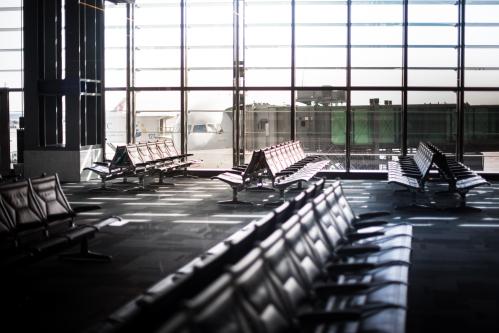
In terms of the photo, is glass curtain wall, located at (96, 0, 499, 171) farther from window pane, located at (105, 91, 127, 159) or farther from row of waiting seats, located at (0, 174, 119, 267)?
row of waiting seats, located at (0, 174, 119, 267)

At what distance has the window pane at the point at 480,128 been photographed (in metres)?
14.5

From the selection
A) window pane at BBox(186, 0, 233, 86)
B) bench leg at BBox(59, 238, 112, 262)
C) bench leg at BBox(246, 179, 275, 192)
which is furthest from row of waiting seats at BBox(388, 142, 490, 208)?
window pane at BBox(186, 0, 233, 86)

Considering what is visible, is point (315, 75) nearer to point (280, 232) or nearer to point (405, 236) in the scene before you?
point (405, 236)

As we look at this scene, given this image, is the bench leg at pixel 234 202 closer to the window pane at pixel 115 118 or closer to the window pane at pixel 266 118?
the window pane at pixel 266 118

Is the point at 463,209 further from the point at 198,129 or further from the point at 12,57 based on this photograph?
the point at 12,57

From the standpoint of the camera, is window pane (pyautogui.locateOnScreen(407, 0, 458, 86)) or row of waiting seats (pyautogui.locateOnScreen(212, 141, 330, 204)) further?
window pane (pyautogui.locateOnScreen(407, 0, 458, 86))

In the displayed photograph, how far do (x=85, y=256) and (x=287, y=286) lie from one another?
12.0 ft

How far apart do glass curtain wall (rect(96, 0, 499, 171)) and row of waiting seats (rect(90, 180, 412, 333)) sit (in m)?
10.1

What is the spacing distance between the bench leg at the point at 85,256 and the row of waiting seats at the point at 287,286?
2.29 metres

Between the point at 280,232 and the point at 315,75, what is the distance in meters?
11.9

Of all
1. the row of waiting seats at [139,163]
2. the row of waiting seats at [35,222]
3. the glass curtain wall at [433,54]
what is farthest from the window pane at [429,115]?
the row of waiting seats at [35,222]

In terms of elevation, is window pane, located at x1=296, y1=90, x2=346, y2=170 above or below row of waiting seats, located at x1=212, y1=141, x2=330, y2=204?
above

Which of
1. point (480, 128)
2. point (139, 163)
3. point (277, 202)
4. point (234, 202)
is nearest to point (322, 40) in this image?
point (480, 128)

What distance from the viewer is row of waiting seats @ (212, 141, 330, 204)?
995cm
